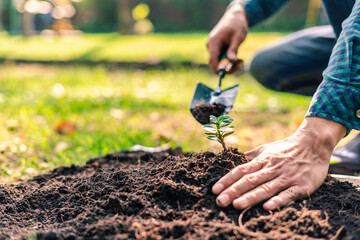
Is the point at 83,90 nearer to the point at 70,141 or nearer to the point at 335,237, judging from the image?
the point at 70,141

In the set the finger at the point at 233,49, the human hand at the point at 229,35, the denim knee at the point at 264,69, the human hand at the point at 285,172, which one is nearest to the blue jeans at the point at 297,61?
the denim knee at the point at 264,69

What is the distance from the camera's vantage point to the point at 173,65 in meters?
6.25

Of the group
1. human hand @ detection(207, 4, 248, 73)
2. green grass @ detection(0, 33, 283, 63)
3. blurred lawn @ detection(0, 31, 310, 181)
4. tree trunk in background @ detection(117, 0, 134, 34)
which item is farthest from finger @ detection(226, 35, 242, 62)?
tree trunk in background @ detection(117, 0, 134, 34)

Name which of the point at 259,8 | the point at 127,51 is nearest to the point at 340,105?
the point at 259,8

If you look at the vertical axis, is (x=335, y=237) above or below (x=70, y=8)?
below

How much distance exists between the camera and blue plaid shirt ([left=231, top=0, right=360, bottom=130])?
1.42m

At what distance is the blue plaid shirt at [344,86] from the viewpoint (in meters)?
1.42

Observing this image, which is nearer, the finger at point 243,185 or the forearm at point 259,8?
the finger at point 243,185

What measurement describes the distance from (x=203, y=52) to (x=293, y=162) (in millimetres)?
5565

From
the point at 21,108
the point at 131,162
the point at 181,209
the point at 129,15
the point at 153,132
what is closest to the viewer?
the point at 181,209

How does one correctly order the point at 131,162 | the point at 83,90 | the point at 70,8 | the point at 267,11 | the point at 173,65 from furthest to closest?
1. the point at 70,8
2. the point at 173,65
3. the point at 83,90
4. the point at 267,11
5. the point at 131,162

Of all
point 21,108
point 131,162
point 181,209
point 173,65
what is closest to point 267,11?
point 131,162

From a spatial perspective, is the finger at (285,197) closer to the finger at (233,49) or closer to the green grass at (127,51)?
the finger at (233,49)

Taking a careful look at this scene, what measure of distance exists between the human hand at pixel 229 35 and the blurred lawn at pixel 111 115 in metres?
0.71
